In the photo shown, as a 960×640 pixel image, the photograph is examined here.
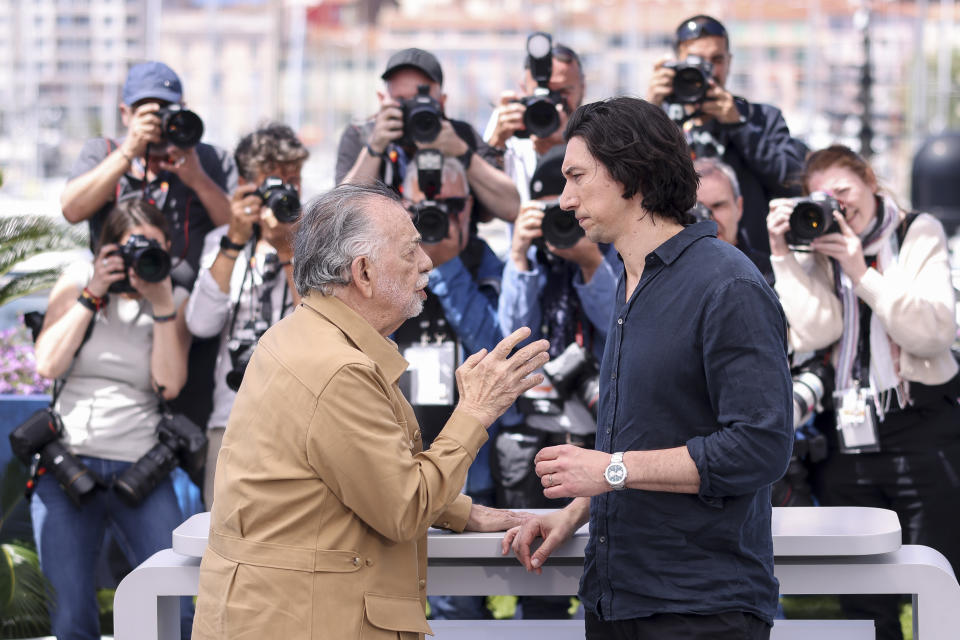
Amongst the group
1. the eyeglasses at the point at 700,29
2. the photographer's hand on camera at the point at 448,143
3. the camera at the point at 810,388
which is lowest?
the camera at the point at 810,388

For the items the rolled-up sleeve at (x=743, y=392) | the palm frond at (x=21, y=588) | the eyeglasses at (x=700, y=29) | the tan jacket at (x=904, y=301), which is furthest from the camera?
the eyeglasses at (x=700, y=29)

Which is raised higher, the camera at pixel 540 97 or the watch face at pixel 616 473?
the camera at pixel 540 97

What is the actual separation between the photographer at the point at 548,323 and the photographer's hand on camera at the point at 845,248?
66 cm

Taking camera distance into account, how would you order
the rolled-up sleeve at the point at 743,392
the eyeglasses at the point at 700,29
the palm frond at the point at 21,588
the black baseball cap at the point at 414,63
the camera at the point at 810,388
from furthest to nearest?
the eyeglasses at the point at 700,29 < the black baseball cap at the point at 414,63 < the palm frond at the point at 21,588 < the camera at the point at 810,388 < the rolled-up sleeve at the point at 743,392

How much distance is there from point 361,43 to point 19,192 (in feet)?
86.5

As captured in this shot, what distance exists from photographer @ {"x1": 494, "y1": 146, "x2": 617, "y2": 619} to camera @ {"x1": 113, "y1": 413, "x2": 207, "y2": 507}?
990 millimetres

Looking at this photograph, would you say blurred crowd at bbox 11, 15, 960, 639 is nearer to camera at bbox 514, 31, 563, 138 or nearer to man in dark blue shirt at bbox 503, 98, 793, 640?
camera at bbox 514, 31, 563, 138

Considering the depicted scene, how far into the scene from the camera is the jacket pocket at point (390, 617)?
82.5 inches

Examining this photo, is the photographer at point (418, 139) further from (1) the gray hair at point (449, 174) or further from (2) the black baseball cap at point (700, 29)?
(2) the black baseball cap at point (700, 29)

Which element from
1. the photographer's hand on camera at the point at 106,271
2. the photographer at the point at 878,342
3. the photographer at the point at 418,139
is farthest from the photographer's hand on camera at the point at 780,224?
the photographer's hand on camera at the point at 106,271

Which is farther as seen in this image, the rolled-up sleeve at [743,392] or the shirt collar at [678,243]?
the shirt collar at [678,243]

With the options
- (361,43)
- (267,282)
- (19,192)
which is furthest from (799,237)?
(361,43)

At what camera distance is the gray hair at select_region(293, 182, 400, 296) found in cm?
217

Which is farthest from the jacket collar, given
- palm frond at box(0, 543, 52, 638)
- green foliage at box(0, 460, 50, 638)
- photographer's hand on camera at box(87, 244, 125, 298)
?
palm frond at box(0, 543, 52, 638)
